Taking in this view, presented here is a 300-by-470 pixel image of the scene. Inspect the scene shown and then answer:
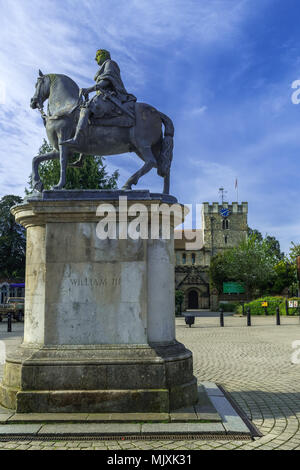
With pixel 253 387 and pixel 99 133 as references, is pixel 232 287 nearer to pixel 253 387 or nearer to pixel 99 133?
pixel 253 387

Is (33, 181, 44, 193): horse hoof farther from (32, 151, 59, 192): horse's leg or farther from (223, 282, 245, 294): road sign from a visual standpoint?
(223, 282, 245, 294): road sign

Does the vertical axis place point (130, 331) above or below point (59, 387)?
above

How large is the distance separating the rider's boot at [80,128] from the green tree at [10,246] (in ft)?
124

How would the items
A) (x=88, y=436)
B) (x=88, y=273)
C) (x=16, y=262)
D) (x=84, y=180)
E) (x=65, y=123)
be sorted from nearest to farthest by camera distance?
1. (x=88, y=436)
2. (x=88, y=273)
3. (x=65, y=123)
4. (x=84, y=180)
5. (x=16, y=262)

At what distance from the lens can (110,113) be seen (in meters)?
5.85

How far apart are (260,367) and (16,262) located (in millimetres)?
37557

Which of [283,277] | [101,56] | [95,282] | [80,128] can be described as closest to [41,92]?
[101,56]

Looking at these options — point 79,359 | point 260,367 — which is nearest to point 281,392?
point 260,367

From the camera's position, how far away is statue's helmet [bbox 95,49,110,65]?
→ 20.3 feet

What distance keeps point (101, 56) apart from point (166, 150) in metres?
1.75

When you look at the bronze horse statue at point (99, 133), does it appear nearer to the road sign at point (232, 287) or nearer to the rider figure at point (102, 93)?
the rider figure at point (102, 93)

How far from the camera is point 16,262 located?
42.8 metres
